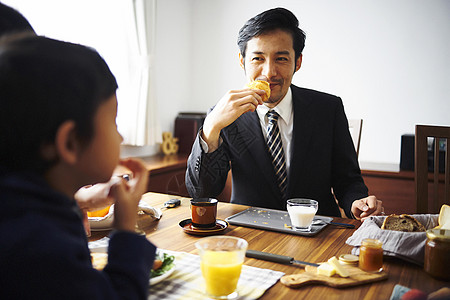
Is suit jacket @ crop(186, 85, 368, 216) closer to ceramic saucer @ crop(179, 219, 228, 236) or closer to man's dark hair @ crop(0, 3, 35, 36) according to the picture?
ceramic saucer @ crop(179, 219, 228, 236)

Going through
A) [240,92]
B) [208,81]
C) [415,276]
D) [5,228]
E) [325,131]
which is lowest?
[415,276]

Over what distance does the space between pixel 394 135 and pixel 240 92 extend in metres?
2.27

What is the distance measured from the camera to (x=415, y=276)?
0.97 meters

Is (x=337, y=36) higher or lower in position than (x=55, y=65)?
higher

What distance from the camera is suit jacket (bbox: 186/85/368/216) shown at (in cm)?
188

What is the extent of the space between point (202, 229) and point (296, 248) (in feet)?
1.06

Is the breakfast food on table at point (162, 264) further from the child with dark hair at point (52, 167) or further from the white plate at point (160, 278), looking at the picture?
the child with dark hair at point (52, 167)

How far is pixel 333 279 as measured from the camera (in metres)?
0.91

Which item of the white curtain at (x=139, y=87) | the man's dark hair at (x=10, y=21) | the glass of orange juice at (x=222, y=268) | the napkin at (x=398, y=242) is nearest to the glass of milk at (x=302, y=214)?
the napkin at (x=398, y=242)

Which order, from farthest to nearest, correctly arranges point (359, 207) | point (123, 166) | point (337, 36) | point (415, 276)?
point (337, 36), point (359, 207), point (415, 276), point (123, 166)

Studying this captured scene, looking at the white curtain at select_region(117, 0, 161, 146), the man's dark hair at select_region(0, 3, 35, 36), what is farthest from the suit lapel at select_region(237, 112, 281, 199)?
the white curtain at select_region(117, 0, 161, 146)

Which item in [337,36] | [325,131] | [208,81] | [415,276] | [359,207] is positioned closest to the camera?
[415,276]

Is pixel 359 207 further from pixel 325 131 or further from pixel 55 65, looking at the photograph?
pixel 55 65

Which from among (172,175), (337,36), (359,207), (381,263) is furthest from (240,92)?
(337,36)
